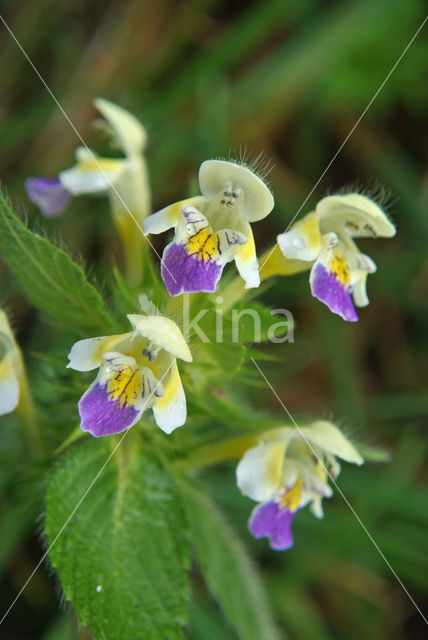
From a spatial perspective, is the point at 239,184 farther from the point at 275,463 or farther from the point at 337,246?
the point at 275,463

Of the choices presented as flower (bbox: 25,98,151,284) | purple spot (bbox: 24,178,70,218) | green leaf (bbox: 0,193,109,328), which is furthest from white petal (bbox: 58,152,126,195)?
green leaf (bbox: 0,193,109,328)

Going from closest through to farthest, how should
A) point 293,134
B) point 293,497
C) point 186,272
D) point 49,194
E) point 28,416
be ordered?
point 186,272 < point 293,497 < point 28,416 < point 49,194 < point 293,134

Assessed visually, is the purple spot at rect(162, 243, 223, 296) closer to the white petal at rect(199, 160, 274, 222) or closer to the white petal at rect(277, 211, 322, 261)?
the white petal at rect(277, 211, 322, 261)

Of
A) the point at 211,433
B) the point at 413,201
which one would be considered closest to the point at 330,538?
the point at 211,433

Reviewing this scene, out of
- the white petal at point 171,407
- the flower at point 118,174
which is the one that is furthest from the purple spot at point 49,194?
the white petal at point 171,407

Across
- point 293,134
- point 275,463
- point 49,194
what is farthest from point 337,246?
point 293,134

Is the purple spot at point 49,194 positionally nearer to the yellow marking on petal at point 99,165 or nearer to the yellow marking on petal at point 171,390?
the yellow marking on petal at point 99,165
